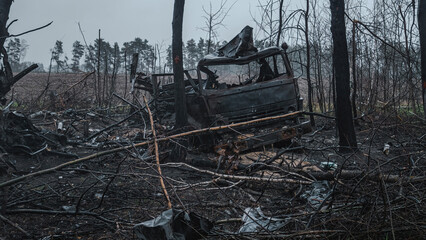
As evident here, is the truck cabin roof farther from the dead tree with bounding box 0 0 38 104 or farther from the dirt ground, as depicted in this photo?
the dead tree with bounding box 0 0 38 104

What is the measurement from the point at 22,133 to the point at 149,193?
4286 mm

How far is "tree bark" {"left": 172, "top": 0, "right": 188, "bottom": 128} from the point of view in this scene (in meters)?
6.89

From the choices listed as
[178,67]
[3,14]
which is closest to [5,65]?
[3,14]

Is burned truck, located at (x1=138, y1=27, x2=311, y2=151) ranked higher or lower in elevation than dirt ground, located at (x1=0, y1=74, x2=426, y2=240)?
higher

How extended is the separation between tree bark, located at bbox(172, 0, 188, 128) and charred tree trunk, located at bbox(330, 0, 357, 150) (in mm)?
3535

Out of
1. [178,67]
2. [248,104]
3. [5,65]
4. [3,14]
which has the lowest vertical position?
[248,104]

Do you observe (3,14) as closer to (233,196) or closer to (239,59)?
(233,196)

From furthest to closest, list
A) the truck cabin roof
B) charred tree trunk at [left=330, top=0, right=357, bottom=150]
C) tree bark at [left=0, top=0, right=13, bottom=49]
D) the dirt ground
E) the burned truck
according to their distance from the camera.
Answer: the truck cabin roof
charred tree trunk at [left=330, top=0, right=357, bottom=150]
the burned truck
tree bark at [left=0, top=0, right=13, bottom=49]
the dirt ground

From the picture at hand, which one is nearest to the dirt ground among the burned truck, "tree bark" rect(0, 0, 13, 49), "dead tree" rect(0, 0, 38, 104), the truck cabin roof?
the burned truck

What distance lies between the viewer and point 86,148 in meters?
7.92

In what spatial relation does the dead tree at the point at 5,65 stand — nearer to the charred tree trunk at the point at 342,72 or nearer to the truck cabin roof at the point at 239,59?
the truck cabin roof at the point at 239,59

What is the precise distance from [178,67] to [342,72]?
377cm

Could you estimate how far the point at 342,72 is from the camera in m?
6.65

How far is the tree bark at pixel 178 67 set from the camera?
22.6ft
